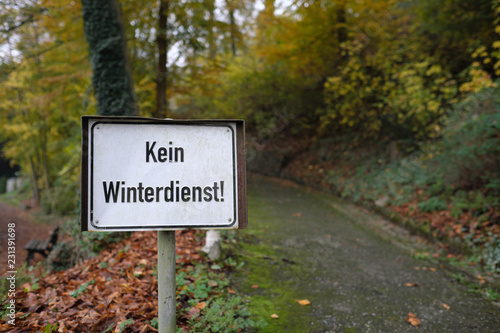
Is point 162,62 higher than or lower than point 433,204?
higher

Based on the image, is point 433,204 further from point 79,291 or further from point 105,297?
point 79,291

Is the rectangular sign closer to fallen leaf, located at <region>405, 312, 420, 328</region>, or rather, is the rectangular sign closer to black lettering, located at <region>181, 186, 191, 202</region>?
black lettering, located at <region>181, 186, 191, 202</region>

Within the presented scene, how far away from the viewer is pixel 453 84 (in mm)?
7496

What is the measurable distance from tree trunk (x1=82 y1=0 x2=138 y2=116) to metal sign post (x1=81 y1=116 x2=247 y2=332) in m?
3.55

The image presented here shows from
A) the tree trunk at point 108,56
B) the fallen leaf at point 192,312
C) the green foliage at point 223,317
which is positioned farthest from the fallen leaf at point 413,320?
the tree trunk at point 108,56

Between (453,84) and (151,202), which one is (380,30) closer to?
(453,84)

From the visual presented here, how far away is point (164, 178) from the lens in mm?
1589

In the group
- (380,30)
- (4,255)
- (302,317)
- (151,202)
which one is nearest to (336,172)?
(380,30)

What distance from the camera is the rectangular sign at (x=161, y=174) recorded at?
60.6 inches

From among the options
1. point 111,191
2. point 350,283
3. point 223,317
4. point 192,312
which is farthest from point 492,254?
point 111,191

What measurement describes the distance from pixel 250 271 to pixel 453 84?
686 centimetres

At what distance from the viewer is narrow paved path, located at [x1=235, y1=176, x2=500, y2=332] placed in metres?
3.04

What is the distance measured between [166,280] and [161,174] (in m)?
0.56

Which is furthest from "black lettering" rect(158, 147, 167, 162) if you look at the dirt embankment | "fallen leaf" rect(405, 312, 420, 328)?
the dirt embankment
